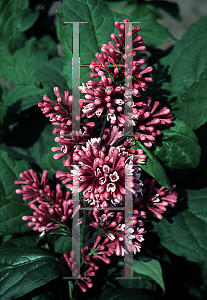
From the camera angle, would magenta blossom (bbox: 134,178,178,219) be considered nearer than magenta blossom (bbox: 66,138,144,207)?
No

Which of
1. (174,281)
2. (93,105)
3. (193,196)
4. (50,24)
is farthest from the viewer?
(50,24)

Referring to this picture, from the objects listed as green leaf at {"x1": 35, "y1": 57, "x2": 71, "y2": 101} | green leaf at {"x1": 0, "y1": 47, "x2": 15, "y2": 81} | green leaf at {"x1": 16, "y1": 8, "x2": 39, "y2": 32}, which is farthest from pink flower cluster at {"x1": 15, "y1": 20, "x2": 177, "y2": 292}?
green leaf at {"x1": 0, "y1": 47, "x2": 15, "y2": 81}

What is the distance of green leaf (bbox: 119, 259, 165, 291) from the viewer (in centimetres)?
146

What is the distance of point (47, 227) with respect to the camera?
1.38 m

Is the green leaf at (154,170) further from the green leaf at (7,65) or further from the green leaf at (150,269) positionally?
the green leaf at (7,65)

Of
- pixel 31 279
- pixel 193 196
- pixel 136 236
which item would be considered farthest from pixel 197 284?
pixel 31 279

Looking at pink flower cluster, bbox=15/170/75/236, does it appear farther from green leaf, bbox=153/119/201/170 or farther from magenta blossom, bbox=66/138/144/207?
green leaf, bbox=153/119/201/170

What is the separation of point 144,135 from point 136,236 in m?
0.45

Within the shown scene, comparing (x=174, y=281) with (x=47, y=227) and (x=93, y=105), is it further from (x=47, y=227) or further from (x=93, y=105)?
(x=93, y=105)

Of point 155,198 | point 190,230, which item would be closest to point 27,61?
point 155,198

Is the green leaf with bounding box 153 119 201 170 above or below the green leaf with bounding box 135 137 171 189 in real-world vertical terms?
above

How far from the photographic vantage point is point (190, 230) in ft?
4.92

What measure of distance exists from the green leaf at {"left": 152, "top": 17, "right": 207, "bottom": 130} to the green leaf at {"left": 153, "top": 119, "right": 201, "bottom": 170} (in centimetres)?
18

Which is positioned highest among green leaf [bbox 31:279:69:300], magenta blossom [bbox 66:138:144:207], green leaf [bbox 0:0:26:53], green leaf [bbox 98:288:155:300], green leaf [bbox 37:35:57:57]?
green leaf [bbox 37:35:57:57]
